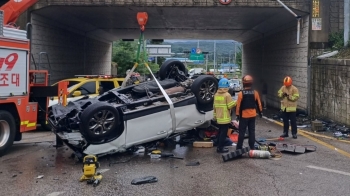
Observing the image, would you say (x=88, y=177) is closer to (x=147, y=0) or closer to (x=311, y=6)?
(x=147, y=0)

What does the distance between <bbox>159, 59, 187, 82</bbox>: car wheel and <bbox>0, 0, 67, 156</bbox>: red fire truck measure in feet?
8.10

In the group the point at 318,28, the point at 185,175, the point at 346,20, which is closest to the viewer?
the point at 185,175

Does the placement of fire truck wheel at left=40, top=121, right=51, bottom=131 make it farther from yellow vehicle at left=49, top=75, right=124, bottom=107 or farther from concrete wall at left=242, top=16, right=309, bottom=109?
concrete wall at left=242, top=16, right=309, bottom=109

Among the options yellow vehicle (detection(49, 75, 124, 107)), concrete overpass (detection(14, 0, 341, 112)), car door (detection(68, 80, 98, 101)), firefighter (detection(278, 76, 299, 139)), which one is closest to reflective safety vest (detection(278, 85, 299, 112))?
firefighter (detection(278, 76, 299, 139))

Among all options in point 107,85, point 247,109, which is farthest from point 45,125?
point 247,109

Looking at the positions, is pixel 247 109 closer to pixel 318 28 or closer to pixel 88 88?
pixel 88 88

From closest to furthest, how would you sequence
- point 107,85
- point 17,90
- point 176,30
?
point 17,90, point 107,85, point 176,30

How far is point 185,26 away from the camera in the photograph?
22047 mm

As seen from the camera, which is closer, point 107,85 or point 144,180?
point 144,180

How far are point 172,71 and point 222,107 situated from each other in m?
2.07

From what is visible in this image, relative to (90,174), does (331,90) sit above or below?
above

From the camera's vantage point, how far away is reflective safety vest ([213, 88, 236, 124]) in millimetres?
8898

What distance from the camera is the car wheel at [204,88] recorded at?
362 inches

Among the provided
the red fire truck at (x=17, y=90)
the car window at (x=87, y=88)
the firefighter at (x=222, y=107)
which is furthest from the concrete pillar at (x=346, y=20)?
the red fire truck at (x=17, y=90)
